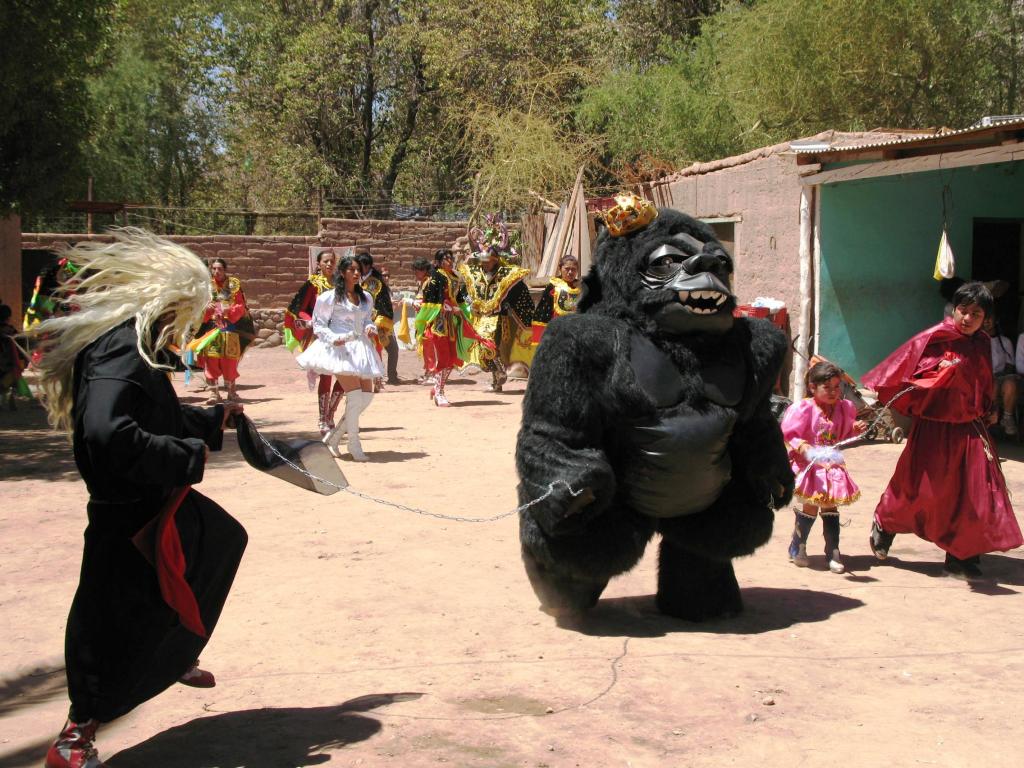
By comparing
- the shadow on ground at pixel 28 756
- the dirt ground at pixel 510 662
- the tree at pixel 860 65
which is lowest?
the shadow on ground at pixel 28 756

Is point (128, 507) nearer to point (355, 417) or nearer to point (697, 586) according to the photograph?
point (697, 586)

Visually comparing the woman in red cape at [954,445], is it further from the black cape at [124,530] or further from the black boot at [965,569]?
the black cape at [124,530]

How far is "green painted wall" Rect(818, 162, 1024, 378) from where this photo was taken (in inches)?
459

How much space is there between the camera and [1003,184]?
1230 cm

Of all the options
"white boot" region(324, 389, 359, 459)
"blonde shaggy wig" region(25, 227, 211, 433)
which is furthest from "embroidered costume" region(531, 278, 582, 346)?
"blonde shaggy wig" region(25, 227, 211, 433)

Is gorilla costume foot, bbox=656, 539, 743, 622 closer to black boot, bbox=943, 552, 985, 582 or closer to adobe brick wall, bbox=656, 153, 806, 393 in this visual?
black boot, bbox=943, 552, 985, 582

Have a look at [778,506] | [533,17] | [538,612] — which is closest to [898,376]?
[778,506]

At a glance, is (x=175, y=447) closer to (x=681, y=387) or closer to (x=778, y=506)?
(x=681, y=387)

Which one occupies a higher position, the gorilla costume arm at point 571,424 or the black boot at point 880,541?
the gorilla costume arm at point 571,424

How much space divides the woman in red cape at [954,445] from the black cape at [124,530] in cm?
421

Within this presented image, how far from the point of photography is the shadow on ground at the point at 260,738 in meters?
3.86

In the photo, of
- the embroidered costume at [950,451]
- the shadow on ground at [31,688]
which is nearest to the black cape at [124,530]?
the shadow on ground at [31,688]

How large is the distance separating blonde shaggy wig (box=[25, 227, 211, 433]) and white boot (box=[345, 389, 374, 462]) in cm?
593

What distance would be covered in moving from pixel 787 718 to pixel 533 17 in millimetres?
24075
